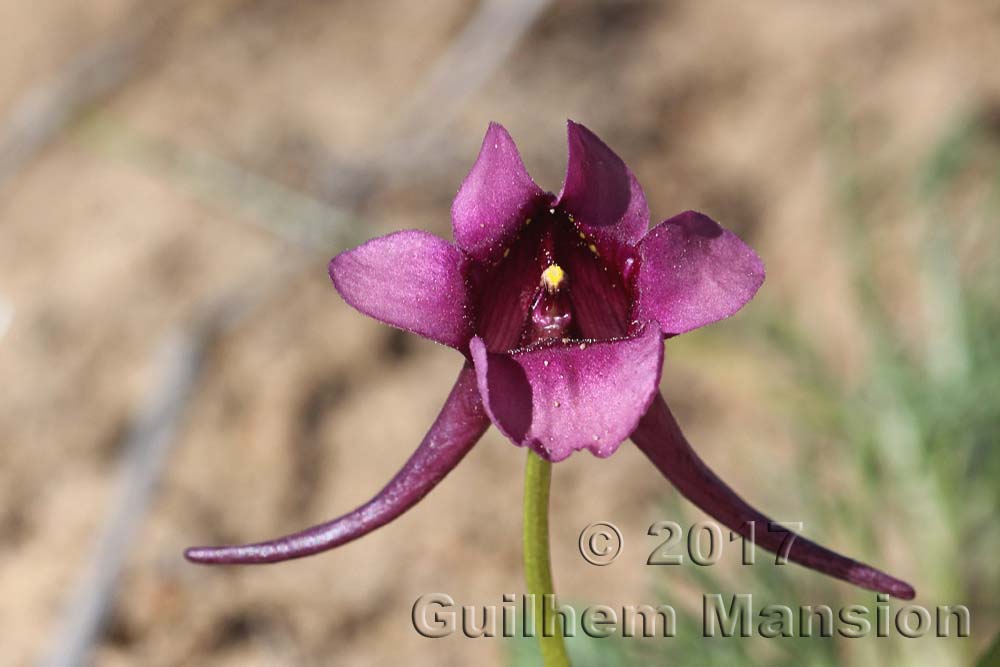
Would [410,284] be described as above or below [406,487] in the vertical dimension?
above

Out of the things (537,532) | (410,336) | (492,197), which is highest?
(410,336)

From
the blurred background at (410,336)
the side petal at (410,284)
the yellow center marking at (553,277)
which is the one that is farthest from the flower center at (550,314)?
the blurred background at (410,336)

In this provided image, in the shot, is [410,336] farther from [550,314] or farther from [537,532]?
[537,532]

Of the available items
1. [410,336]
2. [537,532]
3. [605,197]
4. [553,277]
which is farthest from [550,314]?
[410,336]

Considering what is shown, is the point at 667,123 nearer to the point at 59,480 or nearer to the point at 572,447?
the point at 59,480

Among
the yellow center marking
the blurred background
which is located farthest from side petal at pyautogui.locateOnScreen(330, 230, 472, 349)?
the blurred background

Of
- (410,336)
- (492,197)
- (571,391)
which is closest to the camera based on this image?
(571,391)

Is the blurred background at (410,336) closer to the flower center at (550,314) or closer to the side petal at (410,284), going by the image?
the flower center at (550,314)
